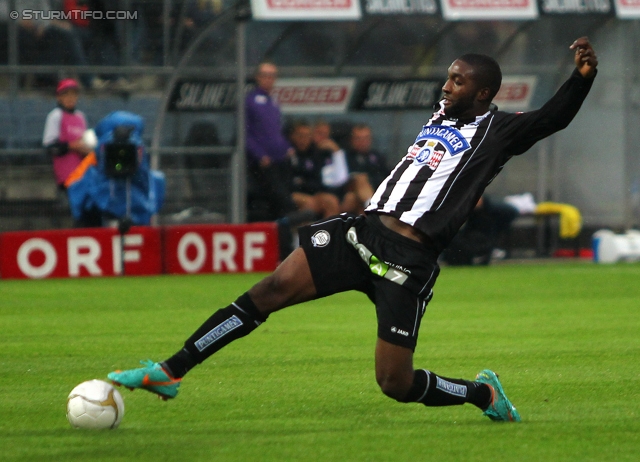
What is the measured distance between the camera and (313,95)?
17562 mm

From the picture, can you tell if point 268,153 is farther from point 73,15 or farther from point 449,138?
point 449,138

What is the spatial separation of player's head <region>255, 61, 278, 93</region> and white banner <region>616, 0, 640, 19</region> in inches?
212

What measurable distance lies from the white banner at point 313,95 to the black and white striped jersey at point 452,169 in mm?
11599

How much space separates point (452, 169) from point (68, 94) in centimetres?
1008

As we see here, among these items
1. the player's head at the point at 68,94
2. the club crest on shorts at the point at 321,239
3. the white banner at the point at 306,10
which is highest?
the white banner at the point at 306,10

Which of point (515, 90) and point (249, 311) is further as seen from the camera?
point (515, 90)

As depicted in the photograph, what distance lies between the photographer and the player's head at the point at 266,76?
53.1 feet

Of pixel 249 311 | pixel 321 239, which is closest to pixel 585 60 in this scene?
pixel 321 239

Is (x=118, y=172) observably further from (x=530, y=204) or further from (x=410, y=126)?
(x=530, y=204)

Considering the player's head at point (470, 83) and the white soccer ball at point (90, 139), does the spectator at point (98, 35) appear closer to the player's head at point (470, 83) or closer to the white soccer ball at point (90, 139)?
the white soccer ball at point (90, 139)

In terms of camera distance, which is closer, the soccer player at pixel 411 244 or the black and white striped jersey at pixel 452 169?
the soccer player at pixel 411 244

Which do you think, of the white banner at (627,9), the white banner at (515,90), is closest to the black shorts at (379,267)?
the white banner at (515,90)

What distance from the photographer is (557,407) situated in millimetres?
6250

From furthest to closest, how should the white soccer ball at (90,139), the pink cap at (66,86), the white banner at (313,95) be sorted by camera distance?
the white banner at (313,95)
the white soccer ball at (90,139)
the pink cap at (66,86)
